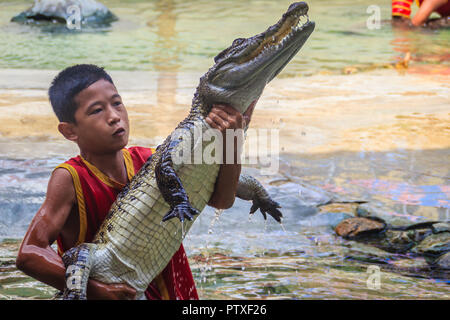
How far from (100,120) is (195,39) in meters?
8.15

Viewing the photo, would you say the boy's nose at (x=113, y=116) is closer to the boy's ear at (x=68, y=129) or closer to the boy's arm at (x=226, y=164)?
the boy's ear at (x=68, y=129)

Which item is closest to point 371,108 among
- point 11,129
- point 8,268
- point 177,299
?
point 11,129

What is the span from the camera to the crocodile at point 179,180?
221cm

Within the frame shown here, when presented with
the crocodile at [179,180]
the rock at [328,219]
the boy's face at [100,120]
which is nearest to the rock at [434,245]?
the rock at [328,219]

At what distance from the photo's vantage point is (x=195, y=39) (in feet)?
33.5

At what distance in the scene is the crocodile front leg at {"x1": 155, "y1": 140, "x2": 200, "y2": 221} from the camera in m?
2.07

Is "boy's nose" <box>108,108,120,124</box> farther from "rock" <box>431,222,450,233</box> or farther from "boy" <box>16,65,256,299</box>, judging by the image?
"rock" <box>431,222,450,233</box>

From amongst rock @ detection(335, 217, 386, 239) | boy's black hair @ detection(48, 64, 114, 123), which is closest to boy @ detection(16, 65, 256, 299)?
boy's black hair @ detection(48, 64, 114, 123)

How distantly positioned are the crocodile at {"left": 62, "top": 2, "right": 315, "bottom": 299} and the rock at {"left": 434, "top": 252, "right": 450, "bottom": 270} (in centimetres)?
166

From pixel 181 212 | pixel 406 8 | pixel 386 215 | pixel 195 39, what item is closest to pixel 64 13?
pixel 195 39

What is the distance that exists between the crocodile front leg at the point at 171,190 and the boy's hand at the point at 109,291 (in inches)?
13.7

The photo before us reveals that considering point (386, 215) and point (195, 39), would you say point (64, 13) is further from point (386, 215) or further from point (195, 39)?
point (386, 215)

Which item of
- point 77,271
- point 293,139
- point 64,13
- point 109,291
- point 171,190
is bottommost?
point 293,139

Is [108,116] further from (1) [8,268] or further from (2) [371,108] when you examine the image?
(2) [371,108]
